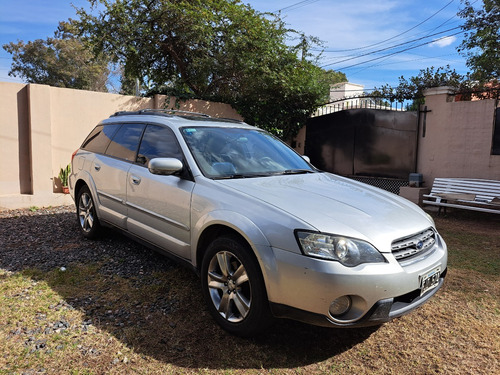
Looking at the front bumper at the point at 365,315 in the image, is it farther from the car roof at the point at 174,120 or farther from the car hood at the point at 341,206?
A: the car roof at the point at 174,120

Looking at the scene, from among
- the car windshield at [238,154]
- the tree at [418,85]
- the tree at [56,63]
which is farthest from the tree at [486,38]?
the tree at [56,63]

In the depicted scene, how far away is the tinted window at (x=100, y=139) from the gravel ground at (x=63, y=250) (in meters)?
1.15

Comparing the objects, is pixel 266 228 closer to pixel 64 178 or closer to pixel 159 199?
pixel 159 199

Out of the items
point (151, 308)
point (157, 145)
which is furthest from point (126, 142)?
point (151, 308)

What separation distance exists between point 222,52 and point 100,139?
562 centimetres

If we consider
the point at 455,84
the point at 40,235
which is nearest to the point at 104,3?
the point at 40,235

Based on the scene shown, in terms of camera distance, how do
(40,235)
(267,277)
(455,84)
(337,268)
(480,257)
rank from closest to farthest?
(337,268) → (267,277) → (480,257) → (40,235) → (455,84)

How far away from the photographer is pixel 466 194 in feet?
23.3

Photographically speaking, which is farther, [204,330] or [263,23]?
[263,23]

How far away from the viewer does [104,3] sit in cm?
923

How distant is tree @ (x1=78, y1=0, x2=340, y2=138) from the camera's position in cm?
920

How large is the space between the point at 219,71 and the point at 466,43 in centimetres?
799

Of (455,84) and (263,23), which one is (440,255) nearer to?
(455,84)

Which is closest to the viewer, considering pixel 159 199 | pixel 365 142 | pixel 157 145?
pixel 159 199
